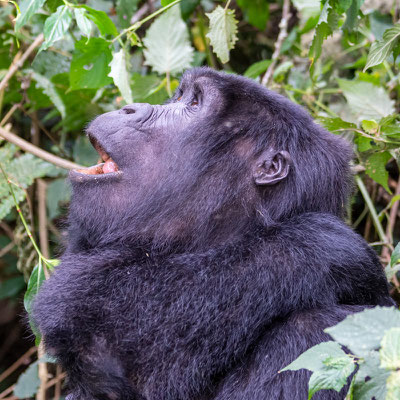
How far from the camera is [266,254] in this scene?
1985mm

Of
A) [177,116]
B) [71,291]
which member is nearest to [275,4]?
[177,116]

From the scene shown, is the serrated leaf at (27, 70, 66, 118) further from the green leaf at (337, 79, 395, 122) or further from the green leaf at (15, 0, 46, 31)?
the green leaf at (337, 79, 395, 122)

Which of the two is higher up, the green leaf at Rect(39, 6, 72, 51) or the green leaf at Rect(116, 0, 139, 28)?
the green leaf at Rect(39, 6, 72, 51)

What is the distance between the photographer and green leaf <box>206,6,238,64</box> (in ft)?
9.25

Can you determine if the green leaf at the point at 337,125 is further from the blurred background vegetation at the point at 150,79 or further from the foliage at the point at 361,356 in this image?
the foliage at the point at 361,356

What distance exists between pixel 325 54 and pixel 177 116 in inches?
85.5

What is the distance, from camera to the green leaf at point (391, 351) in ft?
3.98

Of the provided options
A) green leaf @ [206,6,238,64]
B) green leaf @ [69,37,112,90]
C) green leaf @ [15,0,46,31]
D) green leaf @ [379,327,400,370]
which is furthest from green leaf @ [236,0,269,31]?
green leaf @ [379,327,400,370]

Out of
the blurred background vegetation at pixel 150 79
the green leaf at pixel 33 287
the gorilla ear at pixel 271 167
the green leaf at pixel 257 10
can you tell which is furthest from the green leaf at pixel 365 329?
the green leaf at pixel 257 10

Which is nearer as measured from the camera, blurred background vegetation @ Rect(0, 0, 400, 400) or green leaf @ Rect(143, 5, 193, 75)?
blurred background vegetation @ Rect(0, 0, 400, 400)

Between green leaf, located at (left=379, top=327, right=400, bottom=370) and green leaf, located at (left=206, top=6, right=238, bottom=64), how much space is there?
1.83 meters

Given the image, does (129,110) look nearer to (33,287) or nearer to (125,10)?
(33,287)

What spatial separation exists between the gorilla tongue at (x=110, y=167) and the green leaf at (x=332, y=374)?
44.5 inches

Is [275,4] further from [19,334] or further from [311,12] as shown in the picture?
[19,334]
